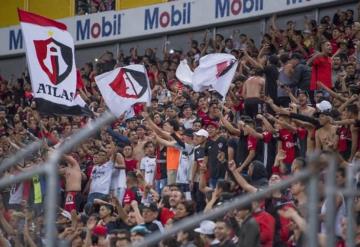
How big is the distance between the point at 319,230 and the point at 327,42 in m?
12.1

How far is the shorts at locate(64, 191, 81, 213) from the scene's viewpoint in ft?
46.2

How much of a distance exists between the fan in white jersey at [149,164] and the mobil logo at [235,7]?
6249 mm

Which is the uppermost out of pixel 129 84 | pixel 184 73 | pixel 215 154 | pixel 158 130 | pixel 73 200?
pixel 184 73

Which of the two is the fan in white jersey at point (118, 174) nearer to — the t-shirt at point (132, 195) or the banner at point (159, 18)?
the t-shirt at point (132, 195)

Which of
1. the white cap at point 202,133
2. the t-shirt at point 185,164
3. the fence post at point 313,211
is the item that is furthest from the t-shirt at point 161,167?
the fence post at point 313,211

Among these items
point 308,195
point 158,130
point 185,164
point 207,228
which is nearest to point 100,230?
point 185,164

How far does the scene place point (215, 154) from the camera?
14.1m

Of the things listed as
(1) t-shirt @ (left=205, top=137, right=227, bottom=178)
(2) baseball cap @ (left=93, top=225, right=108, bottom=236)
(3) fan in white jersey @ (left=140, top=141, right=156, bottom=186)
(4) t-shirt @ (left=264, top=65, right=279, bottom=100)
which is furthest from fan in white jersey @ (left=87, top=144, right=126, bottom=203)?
(2) baseball cap @ (left=93, top=225, right=108, bottom=236)

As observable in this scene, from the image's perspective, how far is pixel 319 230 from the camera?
186 inches

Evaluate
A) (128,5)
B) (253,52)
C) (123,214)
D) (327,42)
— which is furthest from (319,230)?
(128,5)

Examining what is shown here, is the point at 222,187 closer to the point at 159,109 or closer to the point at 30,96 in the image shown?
→ the point at 159,109

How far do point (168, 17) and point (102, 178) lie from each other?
7955mm

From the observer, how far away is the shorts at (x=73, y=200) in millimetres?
14091

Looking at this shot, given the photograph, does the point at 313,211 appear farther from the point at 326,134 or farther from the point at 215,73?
the point at 215,73
